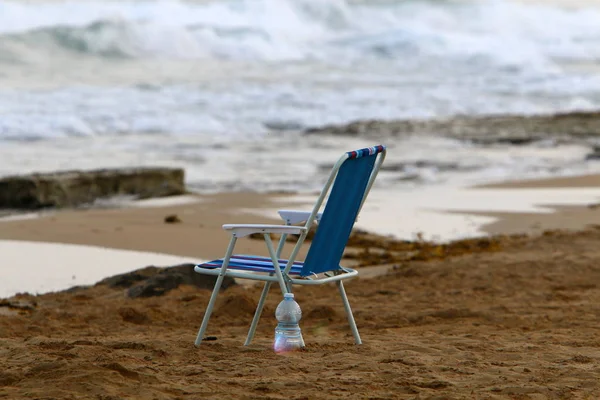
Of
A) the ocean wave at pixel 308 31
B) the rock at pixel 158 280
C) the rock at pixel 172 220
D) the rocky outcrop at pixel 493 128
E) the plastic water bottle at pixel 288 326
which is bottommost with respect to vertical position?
the rock at pixel 158 280

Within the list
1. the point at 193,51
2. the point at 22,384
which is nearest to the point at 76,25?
the point at 193,51

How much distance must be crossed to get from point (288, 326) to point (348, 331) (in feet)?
3.98

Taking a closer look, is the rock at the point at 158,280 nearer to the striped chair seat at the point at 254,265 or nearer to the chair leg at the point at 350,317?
the striped chair seat at the point at 254,265

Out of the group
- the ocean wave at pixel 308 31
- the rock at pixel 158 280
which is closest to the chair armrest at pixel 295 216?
the rock at pixel 158 280

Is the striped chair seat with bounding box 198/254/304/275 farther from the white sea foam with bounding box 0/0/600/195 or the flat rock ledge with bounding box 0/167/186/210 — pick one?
the white sea foam with bounding box 0/0/600/195

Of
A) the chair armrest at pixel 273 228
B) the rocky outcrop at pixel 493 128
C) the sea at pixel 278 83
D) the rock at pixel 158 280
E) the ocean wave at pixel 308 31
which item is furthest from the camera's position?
the ocean wave at pixel 308 31

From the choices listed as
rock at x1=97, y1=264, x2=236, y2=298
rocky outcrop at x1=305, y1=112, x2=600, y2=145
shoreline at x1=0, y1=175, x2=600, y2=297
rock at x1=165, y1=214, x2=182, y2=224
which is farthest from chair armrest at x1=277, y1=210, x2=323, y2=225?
rocky outcrop at x1=305, y1=112, x2=600, y2=145

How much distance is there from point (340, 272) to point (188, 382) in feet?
4.23

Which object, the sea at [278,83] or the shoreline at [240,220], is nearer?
the shoreline at [240,220]

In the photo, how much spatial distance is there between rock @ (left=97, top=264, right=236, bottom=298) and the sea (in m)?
6.50

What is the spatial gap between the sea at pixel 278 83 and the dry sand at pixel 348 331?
16.8 ft

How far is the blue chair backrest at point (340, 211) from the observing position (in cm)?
478

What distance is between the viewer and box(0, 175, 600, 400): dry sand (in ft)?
13.6

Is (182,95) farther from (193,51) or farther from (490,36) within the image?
(490,36)
